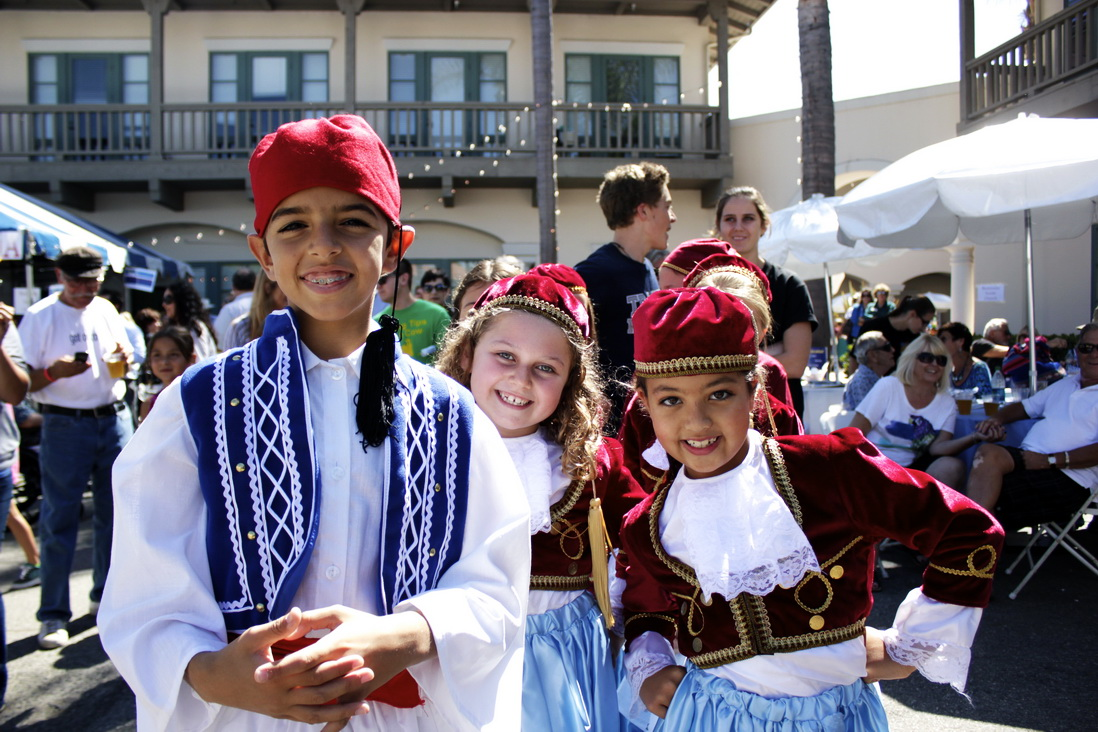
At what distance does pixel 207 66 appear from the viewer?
45.8 ft

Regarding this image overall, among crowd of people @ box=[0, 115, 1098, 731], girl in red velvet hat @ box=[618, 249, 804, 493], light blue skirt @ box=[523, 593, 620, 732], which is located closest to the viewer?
crowd of people @ box=[0, 115, 1098, 731]

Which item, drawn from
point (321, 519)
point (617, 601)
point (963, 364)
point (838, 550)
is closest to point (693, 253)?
point (617, 601)

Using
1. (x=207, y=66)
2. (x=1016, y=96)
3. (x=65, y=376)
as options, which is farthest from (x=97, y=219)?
(x=1016, y=96)

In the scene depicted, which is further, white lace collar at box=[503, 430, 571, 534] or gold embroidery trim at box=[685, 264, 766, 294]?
gold embroidery trim at box=[685, 264, 766, 294]

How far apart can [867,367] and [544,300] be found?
4.92 m

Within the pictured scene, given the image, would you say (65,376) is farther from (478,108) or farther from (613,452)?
(478,108)

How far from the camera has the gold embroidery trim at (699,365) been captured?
1746 mm

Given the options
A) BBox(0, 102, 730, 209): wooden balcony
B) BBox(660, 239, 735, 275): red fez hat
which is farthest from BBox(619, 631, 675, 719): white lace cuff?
BBox(0, 102, 730, 209): wooden balcony

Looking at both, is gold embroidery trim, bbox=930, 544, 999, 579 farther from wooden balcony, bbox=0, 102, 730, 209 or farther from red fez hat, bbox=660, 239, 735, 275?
wooden balcony, bbox=0, 102, 730, 209

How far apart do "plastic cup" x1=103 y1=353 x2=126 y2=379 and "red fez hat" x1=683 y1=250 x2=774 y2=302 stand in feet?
10.9

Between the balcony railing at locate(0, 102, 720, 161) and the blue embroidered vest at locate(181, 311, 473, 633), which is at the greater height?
the balcony railing at locate(0, 102, 720, 161)

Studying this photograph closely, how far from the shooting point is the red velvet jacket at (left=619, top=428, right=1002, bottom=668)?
1667 millimetres

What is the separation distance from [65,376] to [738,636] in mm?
3799

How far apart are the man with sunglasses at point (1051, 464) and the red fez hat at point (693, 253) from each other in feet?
9.39
